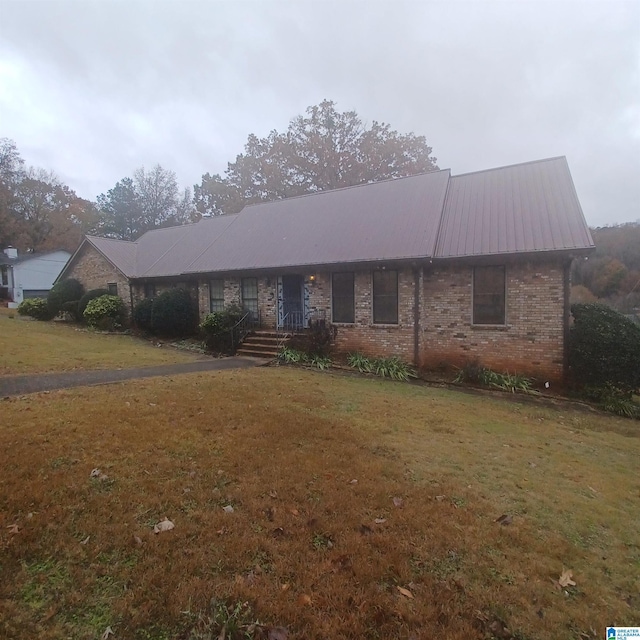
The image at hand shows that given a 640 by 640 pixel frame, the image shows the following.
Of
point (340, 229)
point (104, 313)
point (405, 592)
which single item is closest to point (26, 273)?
point (104, 313)

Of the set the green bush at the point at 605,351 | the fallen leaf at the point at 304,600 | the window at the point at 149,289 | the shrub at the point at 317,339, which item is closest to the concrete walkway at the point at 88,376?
the shrub at the point at 317,339

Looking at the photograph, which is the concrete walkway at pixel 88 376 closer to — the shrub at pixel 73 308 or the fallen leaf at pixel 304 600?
the fallen leaf at pixel 304 600

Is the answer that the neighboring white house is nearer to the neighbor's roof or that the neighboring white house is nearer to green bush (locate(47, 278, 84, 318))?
green bush (locate(47, 278, 84, 318))

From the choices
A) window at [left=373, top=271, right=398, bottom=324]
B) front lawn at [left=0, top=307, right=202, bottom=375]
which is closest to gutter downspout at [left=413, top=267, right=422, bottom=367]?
window at [left=373, top=271, right=398, bottom=324]

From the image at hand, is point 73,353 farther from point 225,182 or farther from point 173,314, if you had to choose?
point 225,182

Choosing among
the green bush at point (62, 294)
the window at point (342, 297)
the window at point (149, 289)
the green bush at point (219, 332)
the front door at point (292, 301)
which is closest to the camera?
the window at point (342, 297)

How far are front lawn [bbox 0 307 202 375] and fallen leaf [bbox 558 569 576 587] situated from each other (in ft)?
33.3

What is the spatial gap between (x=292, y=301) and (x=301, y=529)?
11.8m

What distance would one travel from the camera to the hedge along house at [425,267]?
1041 centimetres

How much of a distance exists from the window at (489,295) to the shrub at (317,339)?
4.45 m

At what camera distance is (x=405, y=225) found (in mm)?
12953

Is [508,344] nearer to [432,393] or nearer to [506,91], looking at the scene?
[432,393]

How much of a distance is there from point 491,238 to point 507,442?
7013 millimetres

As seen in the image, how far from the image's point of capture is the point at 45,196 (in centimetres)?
4162
